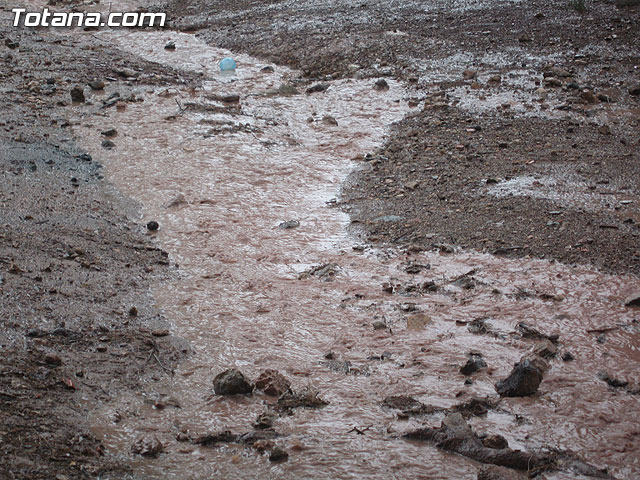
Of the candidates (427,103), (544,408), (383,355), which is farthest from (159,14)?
(544,408)

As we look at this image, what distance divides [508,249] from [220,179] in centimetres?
261

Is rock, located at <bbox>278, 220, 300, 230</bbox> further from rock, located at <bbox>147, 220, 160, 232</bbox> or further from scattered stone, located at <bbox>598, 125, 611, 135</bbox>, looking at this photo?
scattered stone, located at <bbox>598, 125, 611, 135</bbox>

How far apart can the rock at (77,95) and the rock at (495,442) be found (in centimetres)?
596

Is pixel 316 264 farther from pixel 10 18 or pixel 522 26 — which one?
pixel 10 18

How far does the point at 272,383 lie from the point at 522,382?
1.14 metres

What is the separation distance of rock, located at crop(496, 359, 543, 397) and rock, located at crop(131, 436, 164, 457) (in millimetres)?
1538

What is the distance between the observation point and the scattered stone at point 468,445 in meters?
2.59

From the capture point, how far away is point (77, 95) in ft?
23.5

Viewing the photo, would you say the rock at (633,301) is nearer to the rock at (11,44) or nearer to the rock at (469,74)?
the rock at (469,74)

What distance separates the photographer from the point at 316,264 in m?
4.66

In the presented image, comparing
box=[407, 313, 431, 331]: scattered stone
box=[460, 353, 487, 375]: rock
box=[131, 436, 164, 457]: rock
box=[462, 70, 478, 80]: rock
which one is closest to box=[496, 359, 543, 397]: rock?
box=[460, 353, 487, 375]: rock

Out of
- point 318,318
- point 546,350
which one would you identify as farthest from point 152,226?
point 546,350

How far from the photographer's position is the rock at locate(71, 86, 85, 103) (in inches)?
281

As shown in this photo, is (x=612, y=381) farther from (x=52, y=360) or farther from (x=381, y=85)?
(x=381, y=85)
